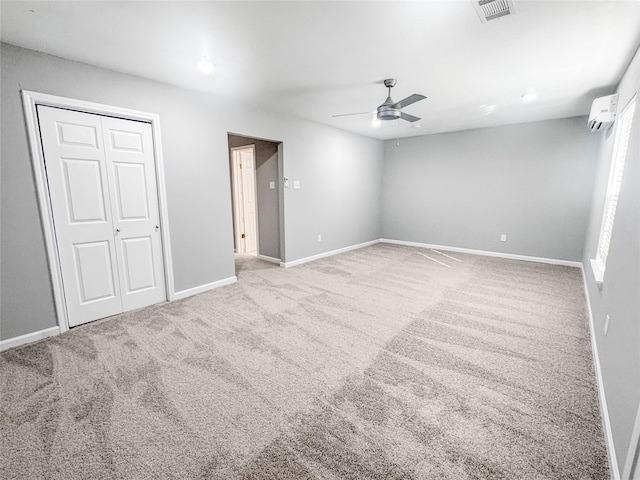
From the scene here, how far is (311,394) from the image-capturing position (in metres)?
1.90

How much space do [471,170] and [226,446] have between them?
19.9 feet

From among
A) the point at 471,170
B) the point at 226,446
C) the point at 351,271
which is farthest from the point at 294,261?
the point at 471,170

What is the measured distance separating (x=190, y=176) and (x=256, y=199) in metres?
1.94

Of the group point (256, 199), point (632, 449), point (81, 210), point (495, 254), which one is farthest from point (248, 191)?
point (632, 449)

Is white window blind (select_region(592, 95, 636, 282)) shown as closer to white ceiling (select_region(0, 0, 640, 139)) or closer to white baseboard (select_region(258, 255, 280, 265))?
white ceiling (select_region(0, 0, 640, 139))

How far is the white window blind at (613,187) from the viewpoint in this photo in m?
2.60

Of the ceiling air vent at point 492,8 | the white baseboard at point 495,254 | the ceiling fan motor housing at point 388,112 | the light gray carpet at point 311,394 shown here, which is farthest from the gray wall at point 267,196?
the ceiling air vent at point 492,8

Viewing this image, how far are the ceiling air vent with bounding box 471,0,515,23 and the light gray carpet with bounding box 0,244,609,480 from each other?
2.52 m

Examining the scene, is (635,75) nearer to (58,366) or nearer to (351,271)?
(351,271)

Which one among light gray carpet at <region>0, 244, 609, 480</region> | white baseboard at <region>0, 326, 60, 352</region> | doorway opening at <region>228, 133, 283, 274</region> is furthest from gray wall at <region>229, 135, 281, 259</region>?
white baseboard at <region>0, 326, 60, 352</region>

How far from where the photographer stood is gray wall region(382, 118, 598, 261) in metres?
4.78

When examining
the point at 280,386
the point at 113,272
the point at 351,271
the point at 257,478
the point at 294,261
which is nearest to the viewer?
the point at 257,478

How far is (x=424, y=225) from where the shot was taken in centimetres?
650

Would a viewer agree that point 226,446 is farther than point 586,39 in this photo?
No
